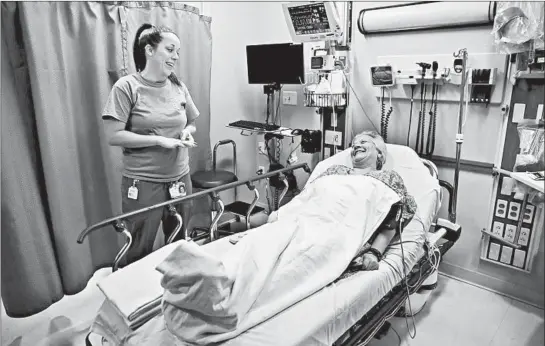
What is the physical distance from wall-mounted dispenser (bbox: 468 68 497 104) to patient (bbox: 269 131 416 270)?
1.89ft

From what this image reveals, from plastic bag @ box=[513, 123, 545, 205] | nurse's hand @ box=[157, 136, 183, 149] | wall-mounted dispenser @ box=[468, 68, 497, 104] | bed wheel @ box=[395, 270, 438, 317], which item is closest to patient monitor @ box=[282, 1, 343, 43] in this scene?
wall-mounted dispenser @ box=[468, 68, 497, 104]

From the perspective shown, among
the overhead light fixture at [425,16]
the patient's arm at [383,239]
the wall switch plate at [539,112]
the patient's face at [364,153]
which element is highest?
the overhead light fixture at [425,16]

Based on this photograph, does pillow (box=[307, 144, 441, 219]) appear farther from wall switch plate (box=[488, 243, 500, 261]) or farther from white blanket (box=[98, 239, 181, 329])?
white blanket (box=[98, 239, 181, 329])

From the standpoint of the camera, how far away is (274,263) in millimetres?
1314

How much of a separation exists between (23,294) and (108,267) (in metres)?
0.55

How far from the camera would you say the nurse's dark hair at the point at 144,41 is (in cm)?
203

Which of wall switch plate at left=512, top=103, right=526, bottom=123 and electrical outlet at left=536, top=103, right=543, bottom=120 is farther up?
electrical outlet at left=536, top=103, right=543, bottom=120

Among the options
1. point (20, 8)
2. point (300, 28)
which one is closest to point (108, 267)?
point (20, 8)

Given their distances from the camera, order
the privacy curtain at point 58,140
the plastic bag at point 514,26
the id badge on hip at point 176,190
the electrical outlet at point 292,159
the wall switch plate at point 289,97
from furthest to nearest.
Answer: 1. the wall switch plate at point 289,97
2. the electrical outlet at point 292,159
3. the id badge on hip at point 176,190
4. the privacy curtain at point 58,140
5. the plastic bag at point 514,26

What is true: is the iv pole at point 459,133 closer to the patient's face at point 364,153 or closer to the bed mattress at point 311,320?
the patient's face at point 364,153

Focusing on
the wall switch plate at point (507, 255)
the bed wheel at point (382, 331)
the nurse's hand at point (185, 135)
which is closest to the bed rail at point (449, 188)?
the wall switch plate at point (507, 255)

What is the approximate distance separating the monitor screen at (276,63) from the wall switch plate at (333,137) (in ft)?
1.48

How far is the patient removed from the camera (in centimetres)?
164

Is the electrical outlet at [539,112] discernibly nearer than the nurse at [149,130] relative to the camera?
Yes
